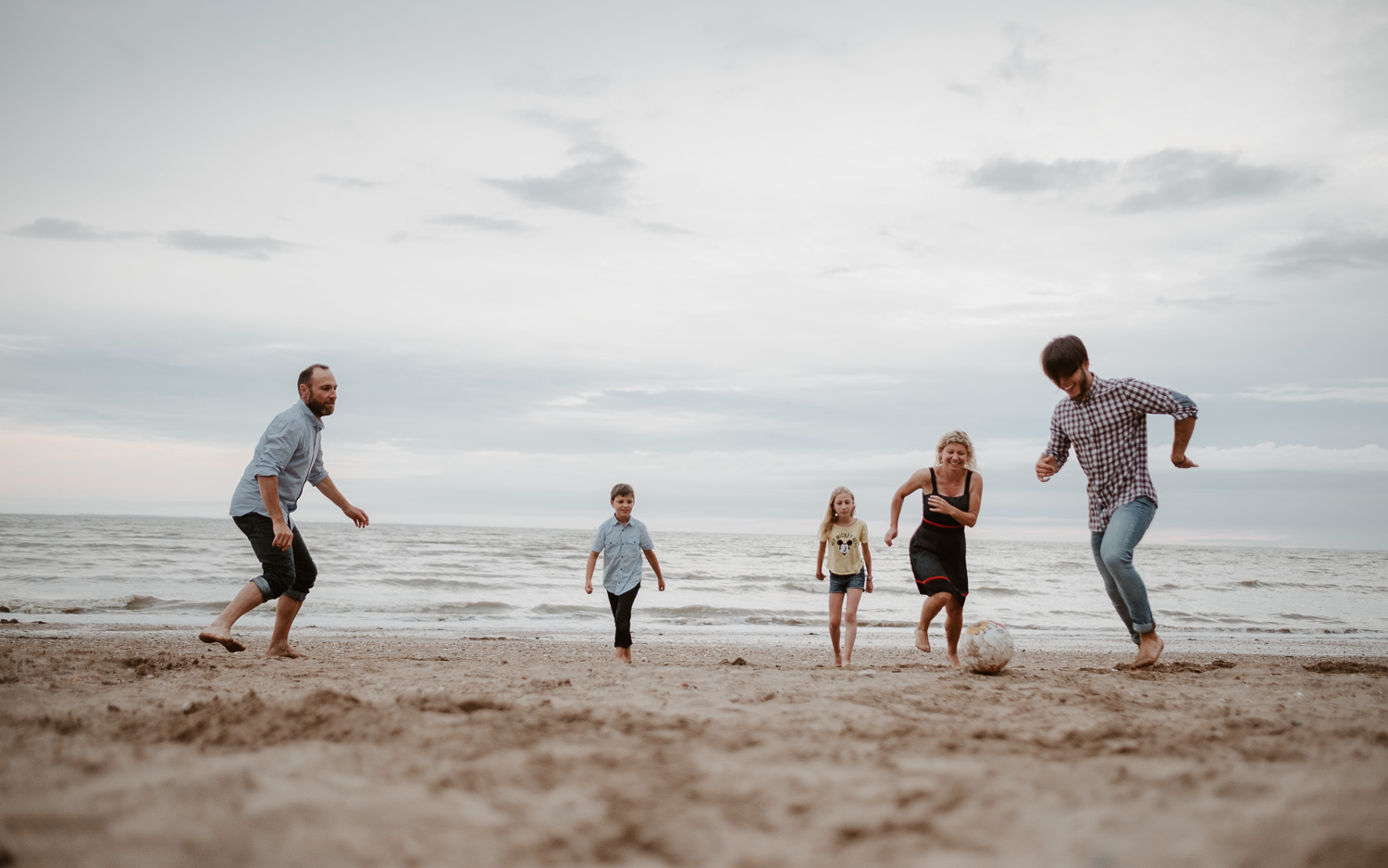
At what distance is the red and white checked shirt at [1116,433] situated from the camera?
5059 mm

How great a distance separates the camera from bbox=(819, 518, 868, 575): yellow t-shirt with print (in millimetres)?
7098

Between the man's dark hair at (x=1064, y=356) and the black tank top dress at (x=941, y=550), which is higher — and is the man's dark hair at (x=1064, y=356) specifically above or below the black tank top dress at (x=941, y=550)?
above

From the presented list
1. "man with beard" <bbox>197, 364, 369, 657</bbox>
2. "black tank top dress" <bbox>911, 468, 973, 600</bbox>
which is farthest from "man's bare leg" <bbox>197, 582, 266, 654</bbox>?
"black tank top dress" <bbox>911, 468, 973, 600</bbox>

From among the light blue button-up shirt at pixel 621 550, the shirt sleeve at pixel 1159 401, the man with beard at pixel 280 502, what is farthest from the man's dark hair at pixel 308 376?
the shirt sleeve at pixel 1159 401

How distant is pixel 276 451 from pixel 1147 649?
600cm

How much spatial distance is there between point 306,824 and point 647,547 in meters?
5.68

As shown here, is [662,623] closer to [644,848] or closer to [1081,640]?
[1081,640]

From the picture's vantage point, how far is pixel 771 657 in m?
8.70

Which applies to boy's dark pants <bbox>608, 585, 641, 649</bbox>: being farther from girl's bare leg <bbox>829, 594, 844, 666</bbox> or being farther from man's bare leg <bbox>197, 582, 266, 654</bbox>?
man's bare leg <bbox>197, 582, 266, 654</bbox>

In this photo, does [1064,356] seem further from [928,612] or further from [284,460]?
[284,460]

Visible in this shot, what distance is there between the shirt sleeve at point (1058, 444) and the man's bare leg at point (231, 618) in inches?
217

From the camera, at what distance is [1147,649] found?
17.3 ft

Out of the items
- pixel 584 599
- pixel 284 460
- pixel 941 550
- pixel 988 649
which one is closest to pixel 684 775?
pixel 988 649

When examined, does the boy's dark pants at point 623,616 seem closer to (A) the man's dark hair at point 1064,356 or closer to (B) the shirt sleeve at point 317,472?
(B) the shirt sleeve at point 317,472
